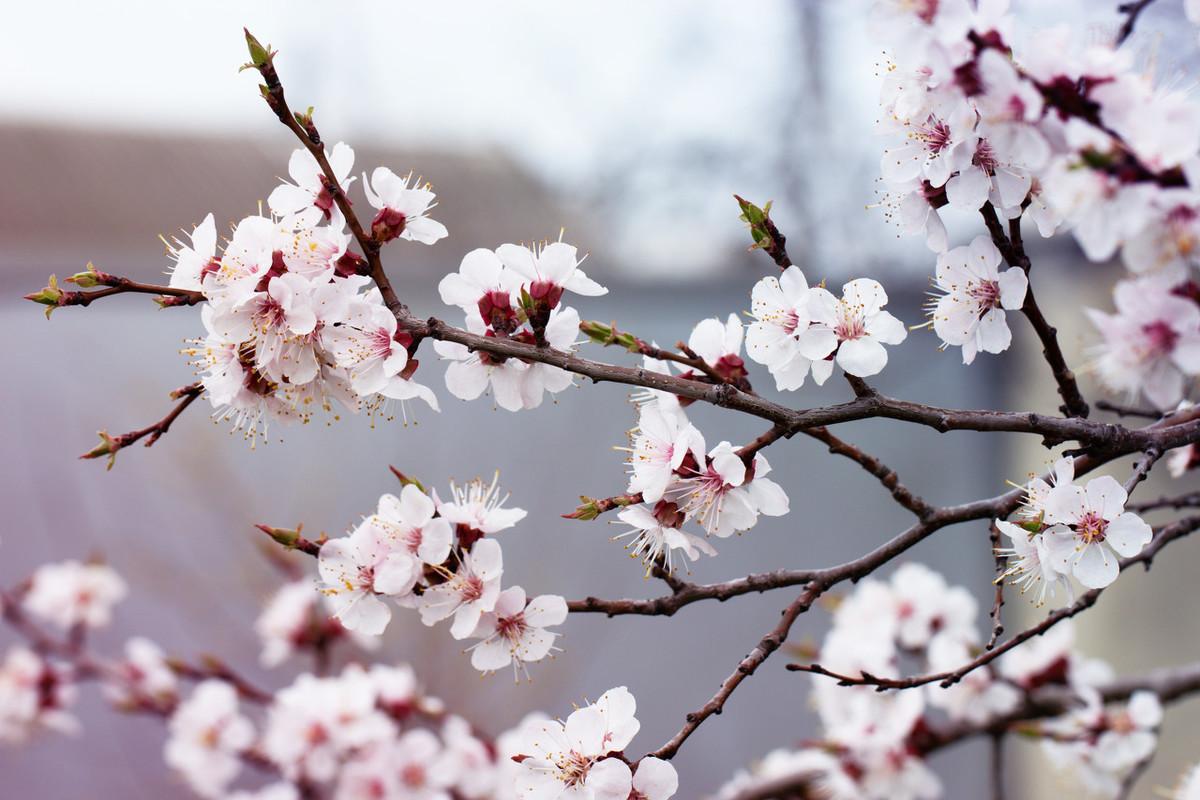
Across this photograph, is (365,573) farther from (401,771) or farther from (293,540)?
(401,771)

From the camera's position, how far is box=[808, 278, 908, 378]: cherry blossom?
26.2 inches

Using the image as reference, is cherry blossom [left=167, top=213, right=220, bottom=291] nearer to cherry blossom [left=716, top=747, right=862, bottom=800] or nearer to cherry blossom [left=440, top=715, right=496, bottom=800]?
cherry blossom [left=440, top=715, right=496, bottom=800]

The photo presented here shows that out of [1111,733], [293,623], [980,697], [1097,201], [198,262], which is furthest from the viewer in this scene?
[293,623]

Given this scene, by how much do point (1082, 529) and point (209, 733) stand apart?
1.46 meters

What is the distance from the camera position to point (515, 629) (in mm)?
765

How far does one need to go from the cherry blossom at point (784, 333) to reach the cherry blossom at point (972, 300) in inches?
3.8

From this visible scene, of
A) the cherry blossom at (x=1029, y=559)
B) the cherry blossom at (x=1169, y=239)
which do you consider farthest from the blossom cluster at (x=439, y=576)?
the cherry blossom at (x=1169, y=239)

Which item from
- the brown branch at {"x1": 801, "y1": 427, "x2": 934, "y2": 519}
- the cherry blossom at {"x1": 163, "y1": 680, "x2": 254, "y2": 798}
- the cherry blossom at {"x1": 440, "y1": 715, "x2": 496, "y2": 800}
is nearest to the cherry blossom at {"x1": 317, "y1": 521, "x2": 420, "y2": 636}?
the brown branch at {"x1": 801, "y1": 427, "x2": 934, "y2": 519}

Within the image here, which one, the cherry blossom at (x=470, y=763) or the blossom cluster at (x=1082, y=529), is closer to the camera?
the blossom cluster at (x=1082, y=529)

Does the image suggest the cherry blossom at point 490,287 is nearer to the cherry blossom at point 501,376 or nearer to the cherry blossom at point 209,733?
the cherry blossom at point 501,376

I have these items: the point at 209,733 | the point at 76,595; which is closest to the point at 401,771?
the point at 209,733

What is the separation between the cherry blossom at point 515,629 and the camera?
75cm

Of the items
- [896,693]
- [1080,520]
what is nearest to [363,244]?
[1080,520]

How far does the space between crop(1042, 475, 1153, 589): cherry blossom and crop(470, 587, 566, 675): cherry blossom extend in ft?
1.15
